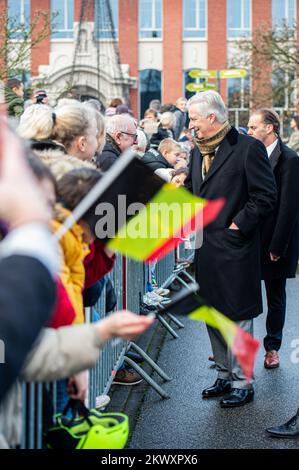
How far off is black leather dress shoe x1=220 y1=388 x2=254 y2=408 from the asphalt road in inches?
1.9

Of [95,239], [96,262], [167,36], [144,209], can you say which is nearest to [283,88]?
[167,36]

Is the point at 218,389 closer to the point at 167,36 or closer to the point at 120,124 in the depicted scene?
the point at 120,124

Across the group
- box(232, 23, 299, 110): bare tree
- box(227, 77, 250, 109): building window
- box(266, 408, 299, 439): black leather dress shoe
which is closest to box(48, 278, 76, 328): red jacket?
box(266, 408, 299, 439): black leather dress shoe

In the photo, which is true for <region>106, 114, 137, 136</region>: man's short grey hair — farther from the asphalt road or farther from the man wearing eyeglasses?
the asphalt road

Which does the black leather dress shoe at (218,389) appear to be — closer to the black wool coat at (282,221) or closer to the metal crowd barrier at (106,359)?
the metal crowd barrier at (106,359)

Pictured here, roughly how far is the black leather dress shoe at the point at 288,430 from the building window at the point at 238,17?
4134 cm

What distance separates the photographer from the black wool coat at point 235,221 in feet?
19.9

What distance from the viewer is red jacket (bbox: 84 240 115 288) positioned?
3574 millimetres

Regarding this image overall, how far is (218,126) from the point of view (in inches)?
243

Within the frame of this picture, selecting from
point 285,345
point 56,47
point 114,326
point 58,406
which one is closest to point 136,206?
point 114,326

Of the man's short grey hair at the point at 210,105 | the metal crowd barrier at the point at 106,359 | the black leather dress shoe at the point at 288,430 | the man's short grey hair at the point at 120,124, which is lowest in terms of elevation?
the black leather dress shoe at the point at 288,430

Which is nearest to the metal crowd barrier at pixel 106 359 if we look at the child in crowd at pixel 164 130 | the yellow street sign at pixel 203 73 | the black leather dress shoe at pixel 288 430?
the black leather dress shoe at pixel 288 430
